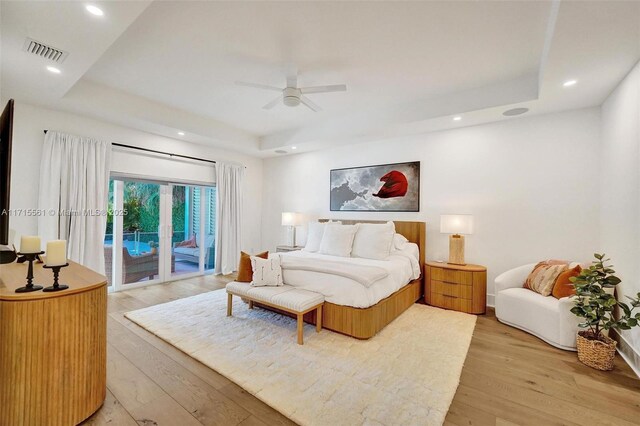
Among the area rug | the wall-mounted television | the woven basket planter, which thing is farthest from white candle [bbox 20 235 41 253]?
the woven basket planter

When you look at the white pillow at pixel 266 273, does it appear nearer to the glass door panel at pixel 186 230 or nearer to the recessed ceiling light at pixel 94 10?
the recessed ceiling light at pixel 94 10

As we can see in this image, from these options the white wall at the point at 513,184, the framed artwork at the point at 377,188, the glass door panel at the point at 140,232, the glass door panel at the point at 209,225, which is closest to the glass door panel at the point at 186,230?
the glass door panel at the point at 209,225

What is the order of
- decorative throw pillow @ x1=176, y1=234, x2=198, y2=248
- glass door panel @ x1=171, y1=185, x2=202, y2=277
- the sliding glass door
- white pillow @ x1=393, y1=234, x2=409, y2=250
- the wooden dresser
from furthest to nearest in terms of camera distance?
decorative throw pillow @ x1=176, y1=234, x2=198, y2=248 < glass door panel @ x1=171, y1=185, x2=202, y2=277 < the sliding glass door < white pillow @ x1=393, y1=234, x2=409, y2=250 < the wooden dresser

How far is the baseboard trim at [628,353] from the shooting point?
2.30 m

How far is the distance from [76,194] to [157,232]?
1.42 metres

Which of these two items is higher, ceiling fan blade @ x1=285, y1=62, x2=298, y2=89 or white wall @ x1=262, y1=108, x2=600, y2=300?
ceiling fan blade @ x1=285, y1=62, x2=298, y2=89

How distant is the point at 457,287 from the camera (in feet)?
12.4

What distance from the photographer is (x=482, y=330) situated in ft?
10.4

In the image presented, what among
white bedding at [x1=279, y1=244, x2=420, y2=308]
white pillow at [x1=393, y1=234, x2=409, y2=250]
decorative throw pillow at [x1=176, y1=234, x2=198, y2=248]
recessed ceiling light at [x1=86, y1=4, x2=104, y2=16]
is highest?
recessed ceiling light at [x1=86, y1=4, x2=104, y2=16]

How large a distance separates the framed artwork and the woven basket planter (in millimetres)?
2566

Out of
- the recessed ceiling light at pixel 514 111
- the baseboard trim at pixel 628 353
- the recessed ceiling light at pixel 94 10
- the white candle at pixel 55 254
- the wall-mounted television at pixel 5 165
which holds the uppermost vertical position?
the recessed ceiling light at pixel 94 10

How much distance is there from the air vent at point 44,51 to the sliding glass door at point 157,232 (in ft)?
7.86

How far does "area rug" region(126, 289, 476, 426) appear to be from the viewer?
74.0 inches

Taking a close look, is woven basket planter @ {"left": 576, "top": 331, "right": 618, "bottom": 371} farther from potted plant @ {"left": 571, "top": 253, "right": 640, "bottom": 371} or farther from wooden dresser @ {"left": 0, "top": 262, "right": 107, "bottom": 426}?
wooden dresser @ {"left": 0, "top": 262, "right": 107, "bottom": 426}
